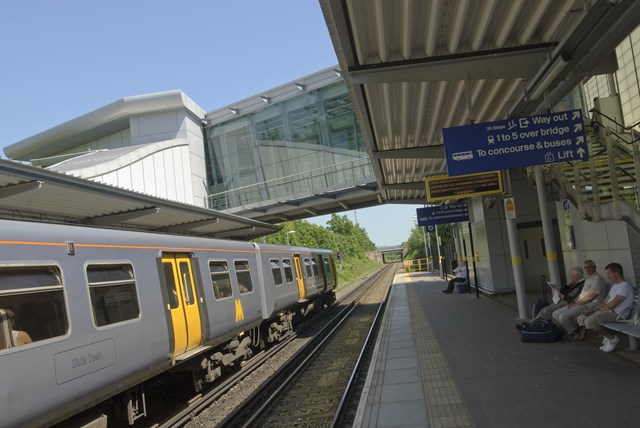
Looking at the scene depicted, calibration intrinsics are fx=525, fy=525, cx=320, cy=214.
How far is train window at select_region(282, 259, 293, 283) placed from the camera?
14727 mm

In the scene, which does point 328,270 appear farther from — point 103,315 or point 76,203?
point 103,315

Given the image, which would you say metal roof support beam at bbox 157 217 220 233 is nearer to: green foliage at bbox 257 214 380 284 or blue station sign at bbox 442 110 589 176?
blue station sign at bbox 442 110 589 176

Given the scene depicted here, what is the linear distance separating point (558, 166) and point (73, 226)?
9.80 metres

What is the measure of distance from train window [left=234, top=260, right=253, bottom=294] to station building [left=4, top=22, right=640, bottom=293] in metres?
5.84

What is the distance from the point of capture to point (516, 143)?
740 centimetres

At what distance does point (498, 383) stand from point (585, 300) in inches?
98.8

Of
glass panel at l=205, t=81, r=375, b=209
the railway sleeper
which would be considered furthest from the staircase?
glass panel at l=205, t=81, r=375, b=209

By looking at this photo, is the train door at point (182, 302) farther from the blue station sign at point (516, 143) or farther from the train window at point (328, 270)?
the train window at point (328, 270)

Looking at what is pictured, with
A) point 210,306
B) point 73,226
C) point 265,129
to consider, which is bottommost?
point 210,306

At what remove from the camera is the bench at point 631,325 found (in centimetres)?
659

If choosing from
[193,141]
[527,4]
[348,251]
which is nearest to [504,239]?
[527,4]

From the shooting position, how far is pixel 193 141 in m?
30.0

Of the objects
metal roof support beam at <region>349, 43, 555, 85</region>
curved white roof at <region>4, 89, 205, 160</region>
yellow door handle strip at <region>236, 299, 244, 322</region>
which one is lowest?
yellow door handle strip at <region>236, 299, 244, 322</region>

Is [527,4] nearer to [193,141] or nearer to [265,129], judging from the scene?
[265,129]
